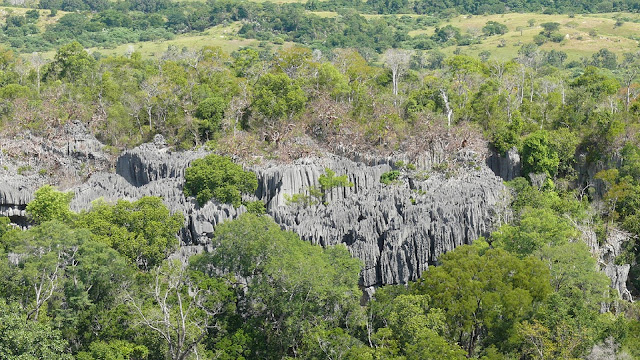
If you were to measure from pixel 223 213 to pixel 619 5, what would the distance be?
483 feet

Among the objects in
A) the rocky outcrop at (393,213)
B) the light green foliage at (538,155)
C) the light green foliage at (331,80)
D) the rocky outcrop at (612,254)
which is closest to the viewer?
the rocky outcrop at (612,254)

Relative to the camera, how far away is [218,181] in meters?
57.7

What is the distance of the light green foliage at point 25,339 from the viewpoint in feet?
125

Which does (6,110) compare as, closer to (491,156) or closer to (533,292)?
(491,156)

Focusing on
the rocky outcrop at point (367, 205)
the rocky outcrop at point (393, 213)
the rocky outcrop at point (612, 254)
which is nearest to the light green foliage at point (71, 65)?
the rocky outcrop at point (367, 205)

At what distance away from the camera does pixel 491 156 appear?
205ft

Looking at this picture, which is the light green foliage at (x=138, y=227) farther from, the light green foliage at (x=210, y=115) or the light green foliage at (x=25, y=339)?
the light green foliage at (x=210, y=115)

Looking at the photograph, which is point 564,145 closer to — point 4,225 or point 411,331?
point 411,331

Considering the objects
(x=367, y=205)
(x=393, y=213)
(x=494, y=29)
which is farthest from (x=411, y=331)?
(x=494, y=29)

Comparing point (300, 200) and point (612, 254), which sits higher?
point (300, 200)

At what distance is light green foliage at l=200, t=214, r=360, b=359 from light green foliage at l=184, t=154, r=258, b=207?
1179 centimetres

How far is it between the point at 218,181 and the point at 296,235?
10897 mm

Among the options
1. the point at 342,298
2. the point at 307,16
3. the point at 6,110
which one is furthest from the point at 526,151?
the point at 307,16

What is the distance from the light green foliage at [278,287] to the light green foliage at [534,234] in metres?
11.3
